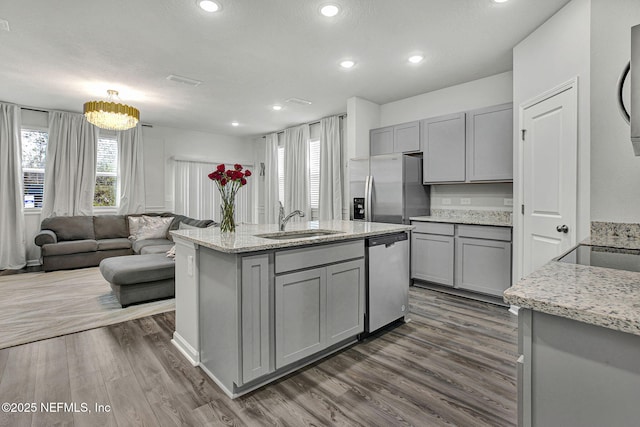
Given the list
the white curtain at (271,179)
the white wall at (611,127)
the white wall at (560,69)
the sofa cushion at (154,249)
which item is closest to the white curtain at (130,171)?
the sofa cushion at (154,249)

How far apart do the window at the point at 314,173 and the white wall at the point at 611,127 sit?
4688mm

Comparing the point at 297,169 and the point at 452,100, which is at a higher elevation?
the point at 452,100

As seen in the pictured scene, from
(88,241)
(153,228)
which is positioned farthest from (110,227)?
(153,228)

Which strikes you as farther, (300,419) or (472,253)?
(472,253)

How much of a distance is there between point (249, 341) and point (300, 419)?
0.50 metres

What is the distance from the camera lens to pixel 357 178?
4812mm

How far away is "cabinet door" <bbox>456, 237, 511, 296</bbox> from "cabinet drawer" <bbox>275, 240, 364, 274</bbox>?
183 cm

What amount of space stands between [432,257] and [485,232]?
719mm

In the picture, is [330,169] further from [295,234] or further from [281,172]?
[295,234]

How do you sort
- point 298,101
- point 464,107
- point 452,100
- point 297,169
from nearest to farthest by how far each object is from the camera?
point 464,107 < point 452,100 < point 298,101 < point 297,169

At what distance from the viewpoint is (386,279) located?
2.82 metres

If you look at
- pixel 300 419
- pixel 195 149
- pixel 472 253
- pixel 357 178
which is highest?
pixel 195 149

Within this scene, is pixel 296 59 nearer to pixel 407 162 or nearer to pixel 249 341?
pixel 407 162

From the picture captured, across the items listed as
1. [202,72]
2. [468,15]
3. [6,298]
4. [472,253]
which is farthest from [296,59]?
[6,298]
